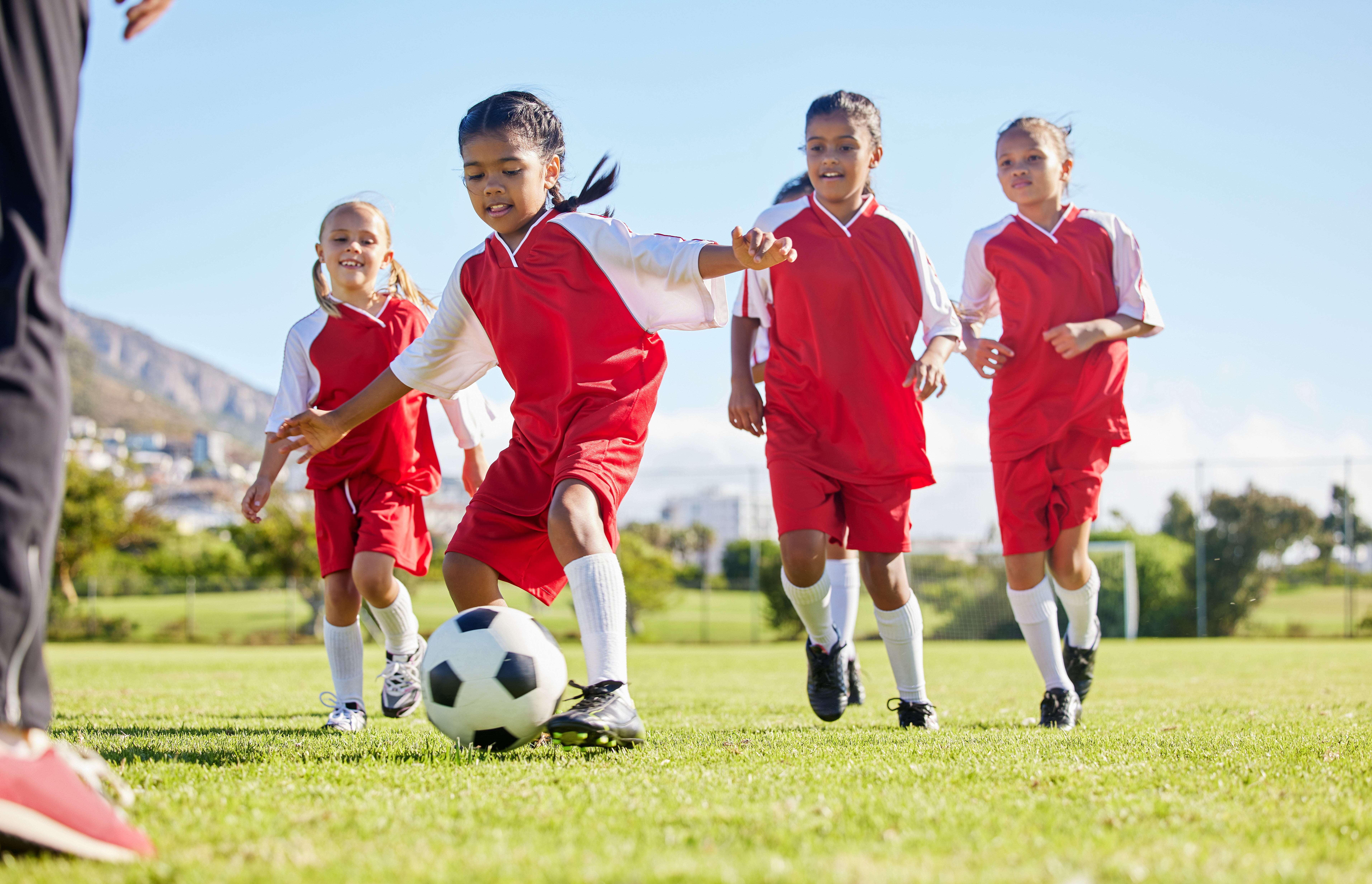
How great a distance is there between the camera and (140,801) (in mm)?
2275

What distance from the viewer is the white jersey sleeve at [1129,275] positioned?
15.2ft

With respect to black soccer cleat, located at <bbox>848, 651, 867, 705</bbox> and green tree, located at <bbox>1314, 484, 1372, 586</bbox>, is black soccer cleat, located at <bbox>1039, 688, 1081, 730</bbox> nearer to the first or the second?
black soccer cleat, located at <bbox>848, 651, 867, 705</bbox>

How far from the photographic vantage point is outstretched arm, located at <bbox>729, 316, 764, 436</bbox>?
4.57 m

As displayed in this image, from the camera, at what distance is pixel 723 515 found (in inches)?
1172

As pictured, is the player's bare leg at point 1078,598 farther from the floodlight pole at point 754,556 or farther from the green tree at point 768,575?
the floodlight pole at point 754,556

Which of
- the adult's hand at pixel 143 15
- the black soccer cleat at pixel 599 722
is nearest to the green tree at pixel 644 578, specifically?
the black soccer cleat at pixel 599 722

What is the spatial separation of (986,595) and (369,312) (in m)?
21.1

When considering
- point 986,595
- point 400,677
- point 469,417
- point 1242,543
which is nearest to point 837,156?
point 469,417

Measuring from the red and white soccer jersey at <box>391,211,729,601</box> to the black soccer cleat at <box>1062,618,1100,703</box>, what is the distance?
2488 millimetres

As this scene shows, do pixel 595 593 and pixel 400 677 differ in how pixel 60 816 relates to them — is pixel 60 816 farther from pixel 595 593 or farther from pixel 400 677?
pixel 400 677

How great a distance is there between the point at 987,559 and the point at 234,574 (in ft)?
72.7

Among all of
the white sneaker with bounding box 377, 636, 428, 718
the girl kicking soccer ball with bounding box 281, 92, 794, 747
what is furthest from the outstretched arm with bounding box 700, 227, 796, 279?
the white sneaker with bounding box 377, 636, 428, 718

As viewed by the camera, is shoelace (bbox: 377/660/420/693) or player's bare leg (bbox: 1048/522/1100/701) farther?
shoelace (bbox: 377/660/420/693)

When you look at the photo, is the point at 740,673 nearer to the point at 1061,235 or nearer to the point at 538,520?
the point at 1061,235
